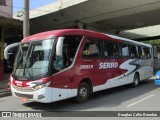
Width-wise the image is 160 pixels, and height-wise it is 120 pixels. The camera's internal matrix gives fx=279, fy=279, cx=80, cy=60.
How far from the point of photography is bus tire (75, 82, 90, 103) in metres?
10.9

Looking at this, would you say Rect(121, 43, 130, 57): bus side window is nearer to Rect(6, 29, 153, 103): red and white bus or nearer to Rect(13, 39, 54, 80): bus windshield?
Rect(6, 29, 153, 103): red and white bus

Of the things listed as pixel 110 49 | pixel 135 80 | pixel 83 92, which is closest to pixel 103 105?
pixel 83 92

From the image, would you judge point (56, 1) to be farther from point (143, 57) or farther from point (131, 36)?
point (131, 36)

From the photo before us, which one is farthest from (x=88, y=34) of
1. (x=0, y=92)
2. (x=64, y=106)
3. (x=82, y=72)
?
(x=0, y=92)

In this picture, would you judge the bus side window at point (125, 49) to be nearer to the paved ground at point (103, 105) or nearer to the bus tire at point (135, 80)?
the bus tire at point (135, 80)

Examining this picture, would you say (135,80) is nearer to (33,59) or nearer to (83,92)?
(83,92)

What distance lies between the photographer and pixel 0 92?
572 inches

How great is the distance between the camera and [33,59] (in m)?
10.0

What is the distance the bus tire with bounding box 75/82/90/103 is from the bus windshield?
2.01m

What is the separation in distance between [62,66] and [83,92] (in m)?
1.78

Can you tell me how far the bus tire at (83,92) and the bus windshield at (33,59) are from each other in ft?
6.59

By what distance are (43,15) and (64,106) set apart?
1749cm

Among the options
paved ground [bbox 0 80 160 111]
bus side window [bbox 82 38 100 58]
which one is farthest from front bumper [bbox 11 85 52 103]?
bus side window [bbox 82 38 100 58]

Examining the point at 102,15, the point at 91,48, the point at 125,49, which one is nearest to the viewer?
the point at 91,48
